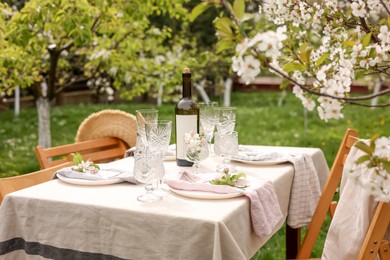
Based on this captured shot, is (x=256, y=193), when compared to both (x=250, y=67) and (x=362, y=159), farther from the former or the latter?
(x=250, y=67)

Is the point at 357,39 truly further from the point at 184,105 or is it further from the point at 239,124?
the point at 239,124

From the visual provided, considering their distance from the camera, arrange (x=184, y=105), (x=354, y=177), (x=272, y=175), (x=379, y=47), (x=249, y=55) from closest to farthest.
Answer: (x=249, y=55), (x=354, y=177), (x=379, y=47), (x=272, y=175), (x=184, y=105)

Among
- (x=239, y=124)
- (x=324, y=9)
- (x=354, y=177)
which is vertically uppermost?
(x=324, y=9)

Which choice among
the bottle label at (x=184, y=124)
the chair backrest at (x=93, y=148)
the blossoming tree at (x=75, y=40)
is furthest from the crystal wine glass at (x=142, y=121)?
the blossoming tree at (x=75, y=40)

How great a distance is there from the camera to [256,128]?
10.1 meters

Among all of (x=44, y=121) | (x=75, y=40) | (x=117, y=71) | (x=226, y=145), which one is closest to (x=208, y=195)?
(x=226, y=145)

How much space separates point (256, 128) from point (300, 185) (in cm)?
718

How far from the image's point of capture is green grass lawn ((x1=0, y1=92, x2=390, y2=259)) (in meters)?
8.08

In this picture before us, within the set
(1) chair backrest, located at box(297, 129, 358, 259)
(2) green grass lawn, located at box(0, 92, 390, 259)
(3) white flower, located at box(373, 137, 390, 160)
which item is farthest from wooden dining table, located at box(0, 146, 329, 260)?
(2) green grass lawn, located at box(0, 92, 390, 259)

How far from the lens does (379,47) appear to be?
1.86m

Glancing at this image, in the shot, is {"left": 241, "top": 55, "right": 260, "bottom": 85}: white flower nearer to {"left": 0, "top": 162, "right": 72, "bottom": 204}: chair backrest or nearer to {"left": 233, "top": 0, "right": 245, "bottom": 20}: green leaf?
{"left": 233, "top": 0, "right": 245, "bottom": 20}: green leaf

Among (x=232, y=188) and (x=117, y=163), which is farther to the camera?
(x=117, y=163)

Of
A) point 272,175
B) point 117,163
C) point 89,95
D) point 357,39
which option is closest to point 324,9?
point 357,39

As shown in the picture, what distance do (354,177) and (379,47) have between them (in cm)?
51
